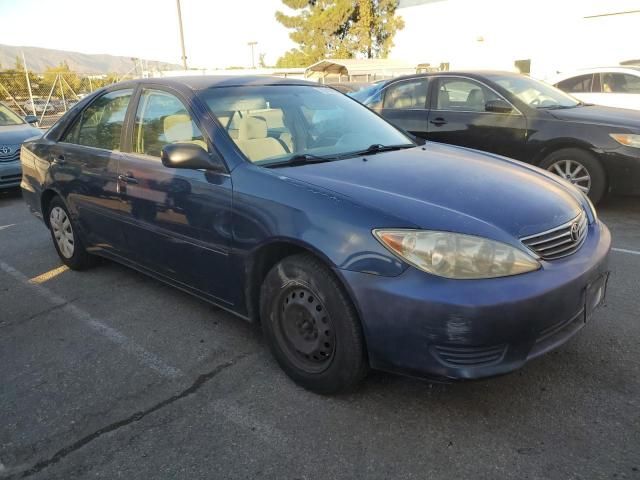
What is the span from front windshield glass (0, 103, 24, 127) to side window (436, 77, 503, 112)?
273 inches

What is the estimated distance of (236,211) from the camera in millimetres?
2863

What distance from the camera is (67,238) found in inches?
181

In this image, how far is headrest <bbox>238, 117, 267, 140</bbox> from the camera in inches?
124

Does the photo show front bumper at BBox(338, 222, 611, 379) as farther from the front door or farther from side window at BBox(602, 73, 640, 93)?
side window at BBox(602, 73, 640, 93)

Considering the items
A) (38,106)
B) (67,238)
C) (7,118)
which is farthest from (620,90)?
(38,106)

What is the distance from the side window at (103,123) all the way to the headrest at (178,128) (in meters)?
0.56

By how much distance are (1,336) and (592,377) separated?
3516mm

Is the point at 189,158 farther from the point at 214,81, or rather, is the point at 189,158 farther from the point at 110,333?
the point at 110,333

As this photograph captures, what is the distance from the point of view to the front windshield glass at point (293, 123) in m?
3.14

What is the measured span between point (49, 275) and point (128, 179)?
1.64 metres

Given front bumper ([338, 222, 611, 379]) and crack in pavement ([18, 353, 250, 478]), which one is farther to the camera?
crack in pavement ([18, 353, 250, 478])

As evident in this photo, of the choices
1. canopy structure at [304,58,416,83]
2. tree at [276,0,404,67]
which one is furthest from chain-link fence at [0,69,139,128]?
tree at [276,0,404,67]

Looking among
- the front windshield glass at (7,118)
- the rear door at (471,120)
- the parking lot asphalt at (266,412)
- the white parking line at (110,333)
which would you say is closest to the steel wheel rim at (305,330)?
the parking lot asphalt at (266,412)

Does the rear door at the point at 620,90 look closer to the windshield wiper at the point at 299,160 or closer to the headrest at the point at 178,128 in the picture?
the windshield wiper at the point at 299,160
